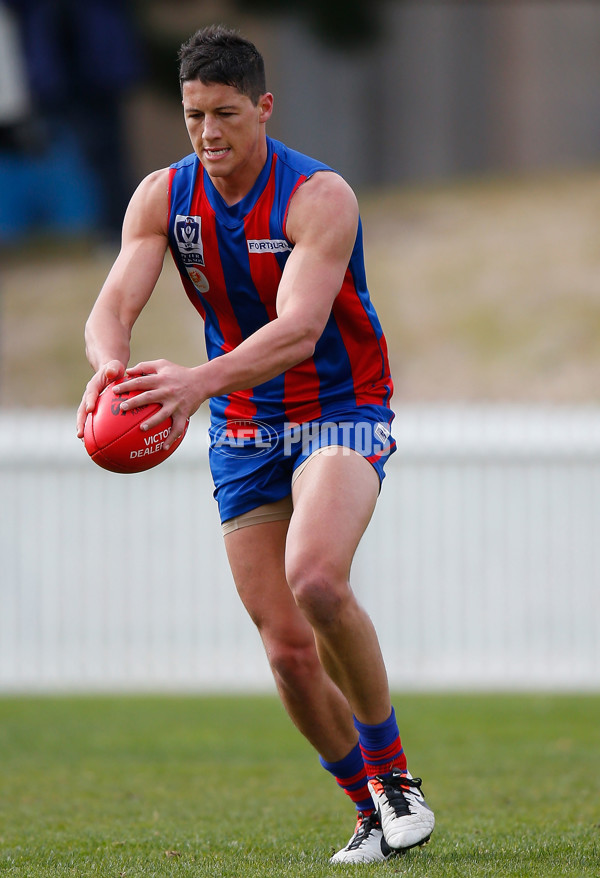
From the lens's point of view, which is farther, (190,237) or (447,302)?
(447,302)

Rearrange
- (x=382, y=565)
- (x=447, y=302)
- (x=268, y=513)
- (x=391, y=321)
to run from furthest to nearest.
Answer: (x=447, y=302) → (x=391, y=321) → (x=382, y=565) → (x=268, y=513)

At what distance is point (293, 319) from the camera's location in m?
3.41

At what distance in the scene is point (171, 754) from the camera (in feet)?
22.4

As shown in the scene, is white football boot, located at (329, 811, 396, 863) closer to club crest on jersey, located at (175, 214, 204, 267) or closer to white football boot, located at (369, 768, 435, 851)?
white football boot, located at (369, 768, 435, 851)

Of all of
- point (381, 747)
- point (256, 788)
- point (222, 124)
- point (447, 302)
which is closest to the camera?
point (222, 124)

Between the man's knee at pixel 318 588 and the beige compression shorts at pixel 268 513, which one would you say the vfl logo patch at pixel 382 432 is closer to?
the beige compression shorts at pixel 268 513

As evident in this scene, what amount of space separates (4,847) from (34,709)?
485 cm

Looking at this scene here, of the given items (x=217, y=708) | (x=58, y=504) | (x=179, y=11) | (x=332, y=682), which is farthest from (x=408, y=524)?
(x=179, y=11)

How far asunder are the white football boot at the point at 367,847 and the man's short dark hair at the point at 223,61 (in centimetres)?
231

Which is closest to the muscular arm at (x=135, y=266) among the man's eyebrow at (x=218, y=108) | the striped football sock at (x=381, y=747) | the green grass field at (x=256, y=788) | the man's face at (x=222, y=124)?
the man's face at (x=222, y=124)

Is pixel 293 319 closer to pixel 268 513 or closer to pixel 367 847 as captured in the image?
pixel 268 513

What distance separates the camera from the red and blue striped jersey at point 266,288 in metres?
3.75

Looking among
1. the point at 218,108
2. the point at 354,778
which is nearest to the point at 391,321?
the point at 354,778

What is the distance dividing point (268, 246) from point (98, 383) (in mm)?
737
